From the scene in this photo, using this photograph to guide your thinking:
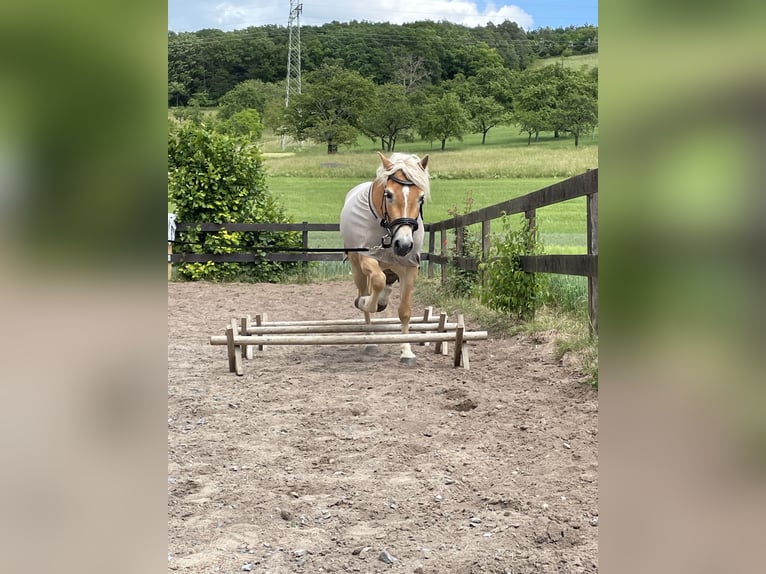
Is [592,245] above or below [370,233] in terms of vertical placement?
below

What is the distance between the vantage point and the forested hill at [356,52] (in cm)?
3631

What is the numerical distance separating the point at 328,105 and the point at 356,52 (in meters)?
5.00

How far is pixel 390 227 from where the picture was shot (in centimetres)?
424

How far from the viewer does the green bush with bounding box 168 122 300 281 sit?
448 inches

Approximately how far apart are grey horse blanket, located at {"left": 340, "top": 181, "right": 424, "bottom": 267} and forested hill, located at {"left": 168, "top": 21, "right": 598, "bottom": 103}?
104ft

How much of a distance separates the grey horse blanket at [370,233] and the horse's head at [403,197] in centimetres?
29

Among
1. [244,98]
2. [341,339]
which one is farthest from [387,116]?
[341,339]

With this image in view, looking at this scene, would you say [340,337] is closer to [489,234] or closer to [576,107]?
[489,234]

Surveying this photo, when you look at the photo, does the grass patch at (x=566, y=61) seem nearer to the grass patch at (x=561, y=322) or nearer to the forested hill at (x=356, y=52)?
the forested hill at (x=356, y=52)

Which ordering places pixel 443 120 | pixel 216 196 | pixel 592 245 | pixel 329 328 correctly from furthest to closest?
pixel 443 120, pixel 216 196, pixel 329 328, pixel 592 245
